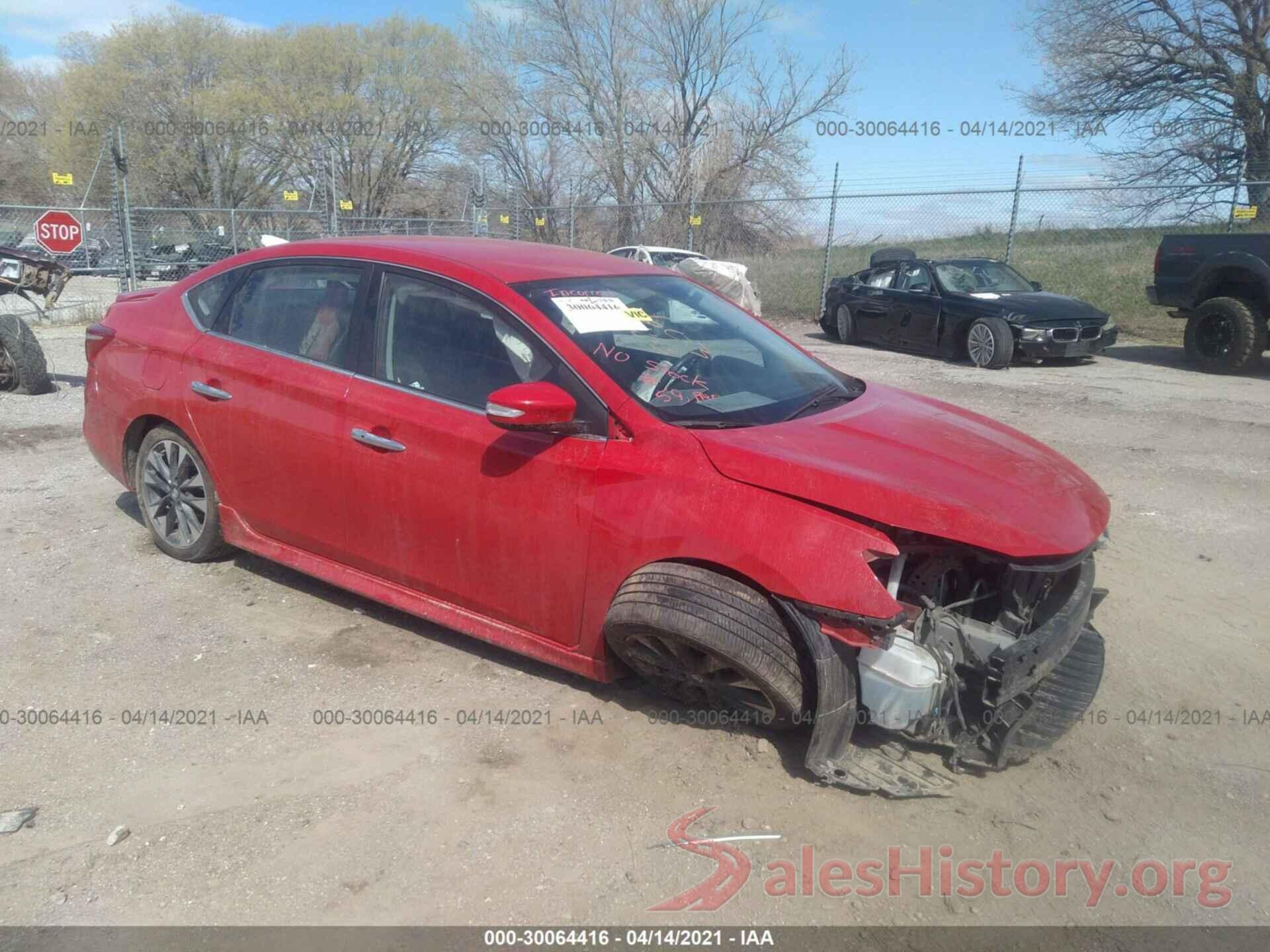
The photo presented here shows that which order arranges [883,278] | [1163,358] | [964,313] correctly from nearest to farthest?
[964,313] < [1163,358] < [883,278]

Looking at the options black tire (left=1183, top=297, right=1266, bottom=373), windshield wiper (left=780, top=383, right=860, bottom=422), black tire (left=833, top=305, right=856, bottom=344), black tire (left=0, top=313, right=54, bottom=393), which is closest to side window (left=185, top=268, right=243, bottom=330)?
windshield wiper (left=780, top=383, right=860, bottom=422)

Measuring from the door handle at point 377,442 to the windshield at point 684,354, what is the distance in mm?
747

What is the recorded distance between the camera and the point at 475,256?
12.9 feet

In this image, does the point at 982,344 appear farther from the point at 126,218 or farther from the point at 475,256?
the point at 126,218

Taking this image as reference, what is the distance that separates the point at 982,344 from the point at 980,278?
1.29 meters

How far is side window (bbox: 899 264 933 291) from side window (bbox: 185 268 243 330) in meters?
10.2

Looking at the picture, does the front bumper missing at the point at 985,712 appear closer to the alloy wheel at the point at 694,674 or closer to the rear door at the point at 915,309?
the alloy wheel at the point at 694,674

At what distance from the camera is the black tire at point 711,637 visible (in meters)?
2.98

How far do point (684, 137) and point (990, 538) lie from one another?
25.6 meters

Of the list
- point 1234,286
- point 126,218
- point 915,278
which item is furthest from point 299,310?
point 126,218

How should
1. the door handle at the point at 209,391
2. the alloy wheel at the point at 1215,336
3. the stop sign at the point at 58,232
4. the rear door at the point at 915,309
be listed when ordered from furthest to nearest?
1. the rear door at the point at 915,309
2. the stop sign at the point at 58,232
3. the alloy wheel at the point at 1215,336
4. the door handle at the point at 209,391

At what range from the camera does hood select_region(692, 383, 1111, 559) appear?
2.91m

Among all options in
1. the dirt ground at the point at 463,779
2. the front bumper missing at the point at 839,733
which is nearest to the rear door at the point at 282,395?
the dirt ground at the point at 463,779

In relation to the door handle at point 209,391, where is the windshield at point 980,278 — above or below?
above
